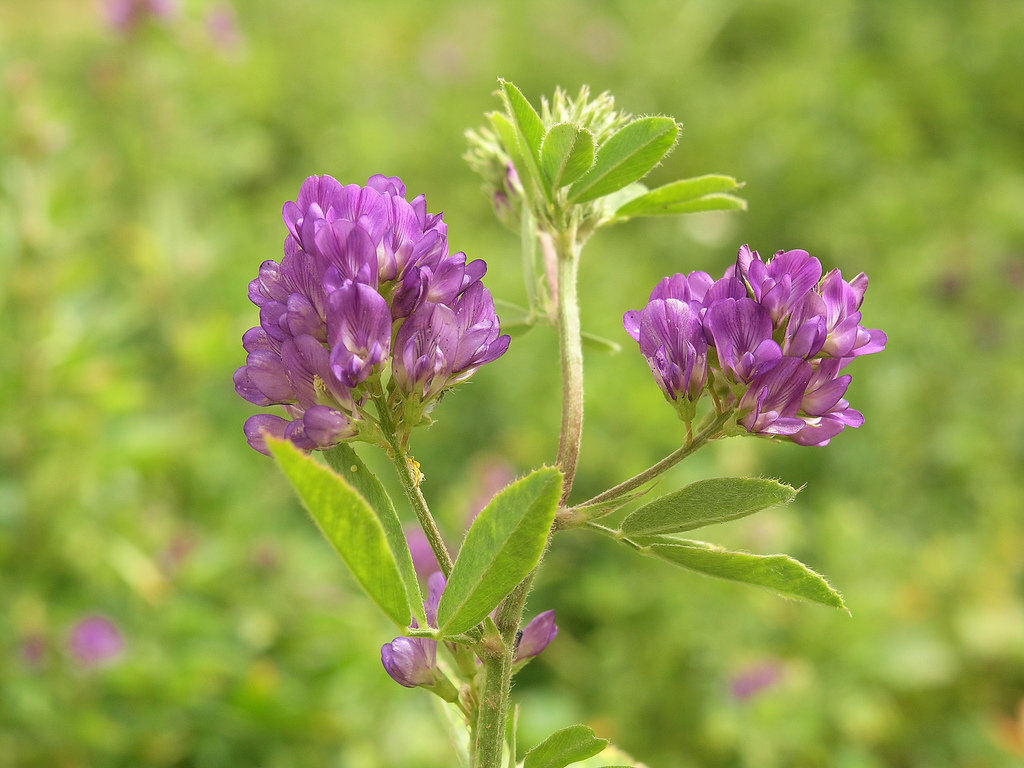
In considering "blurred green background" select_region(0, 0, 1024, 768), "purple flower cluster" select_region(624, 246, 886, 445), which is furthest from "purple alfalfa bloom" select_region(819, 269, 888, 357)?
"blurred green background" select_region(0, 0, 1024, 768)

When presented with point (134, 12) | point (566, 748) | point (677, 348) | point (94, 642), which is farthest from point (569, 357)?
point (134, 12)

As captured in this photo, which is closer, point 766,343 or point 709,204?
point 766,343

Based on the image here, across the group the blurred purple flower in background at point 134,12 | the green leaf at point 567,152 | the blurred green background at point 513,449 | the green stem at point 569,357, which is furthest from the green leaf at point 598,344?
the blurred purple flower in background at point 134,12

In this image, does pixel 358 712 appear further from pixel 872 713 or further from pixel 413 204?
pixel 413 204

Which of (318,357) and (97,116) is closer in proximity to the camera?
(318,357)

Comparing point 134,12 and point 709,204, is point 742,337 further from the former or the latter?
point 134,12

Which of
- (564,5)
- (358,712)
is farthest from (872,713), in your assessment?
(564,5)
